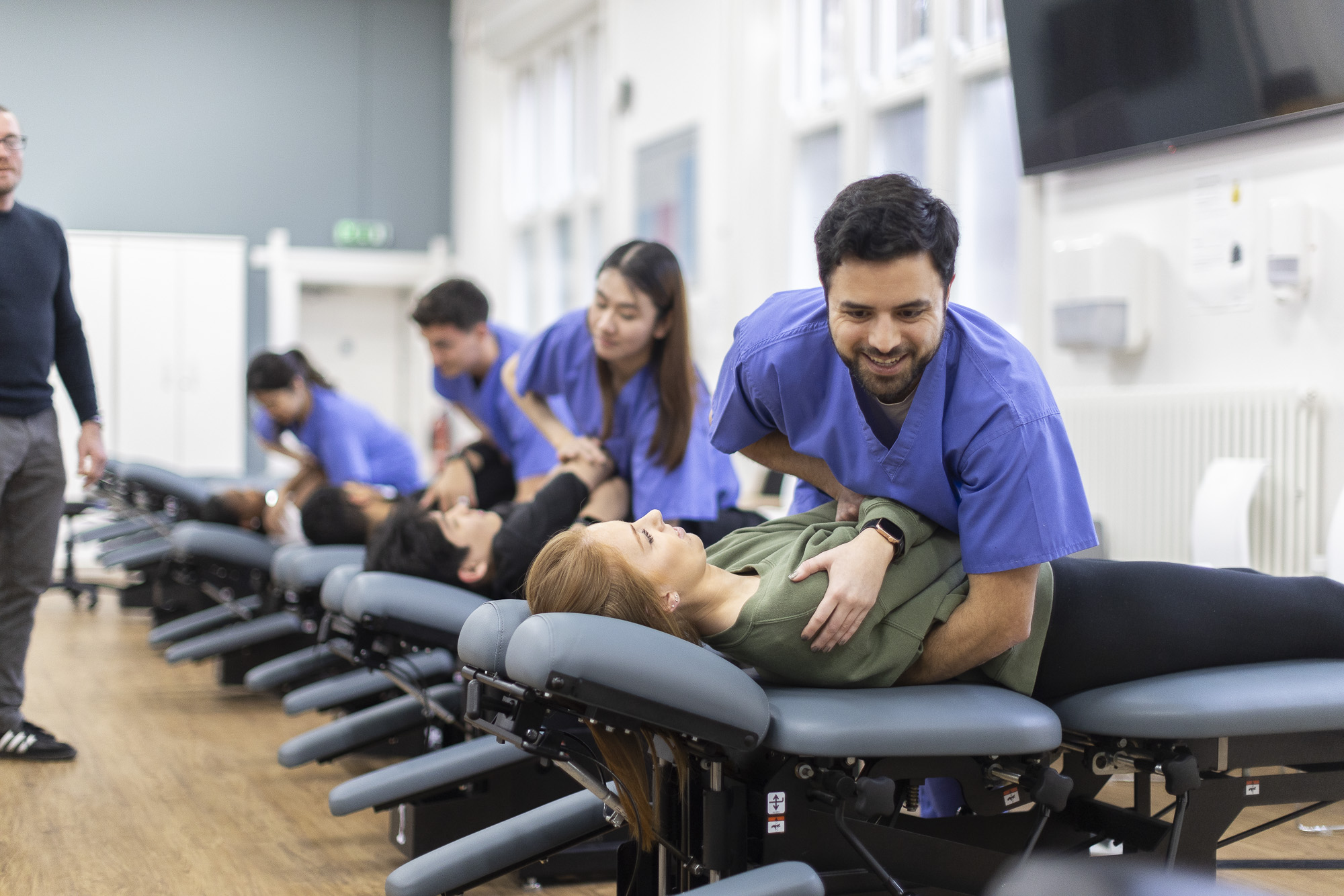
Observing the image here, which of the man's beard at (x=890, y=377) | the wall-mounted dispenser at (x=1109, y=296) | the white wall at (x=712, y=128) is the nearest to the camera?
the man's beard at (x=890, y=377)

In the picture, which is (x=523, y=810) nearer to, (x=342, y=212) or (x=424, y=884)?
(x=424, y=884)

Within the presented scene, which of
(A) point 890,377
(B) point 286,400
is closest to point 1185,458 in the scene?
(A) point 890,377

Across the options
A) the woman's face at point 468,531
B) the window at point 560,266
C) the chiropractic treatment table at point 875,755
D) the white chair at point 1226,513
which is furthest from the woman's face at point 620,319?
the window at point 560,266

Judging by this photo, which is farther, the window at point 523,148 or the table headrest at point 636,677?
the window at point 523,148

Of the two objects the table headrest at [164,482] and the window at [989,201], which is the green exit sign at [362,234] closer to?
the table headrest at [164,482]

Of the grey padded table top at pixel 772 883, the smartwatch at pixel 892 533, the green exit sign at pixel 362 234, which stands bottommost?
the grey padded table top at pixel 772 883

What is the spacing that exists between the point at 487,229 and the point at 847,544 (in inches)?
265

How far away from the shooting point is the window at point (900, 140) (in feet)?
14.2

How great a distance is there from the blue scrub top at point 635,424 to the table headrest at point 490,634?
89 cm

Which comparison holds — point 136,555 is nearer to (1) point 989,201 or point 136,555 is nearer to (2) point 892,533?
(1) point 989,201

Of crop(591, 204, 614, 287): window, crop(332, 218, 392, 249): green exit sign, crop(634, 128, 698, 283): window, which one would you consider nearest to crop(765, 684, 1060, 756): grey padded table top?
crop(634, 128, 698, 283): window

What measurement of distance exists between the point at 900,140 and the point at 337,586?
9.30ft

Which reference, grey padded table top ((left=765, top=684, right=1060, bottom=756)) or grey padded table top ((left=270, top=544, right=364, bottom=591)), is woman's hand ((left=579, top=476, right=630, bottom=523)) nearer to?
grey padded table top ((left=270, top=544, right=364, bottom=591))

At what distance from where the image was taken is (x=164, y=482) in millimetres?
4633
